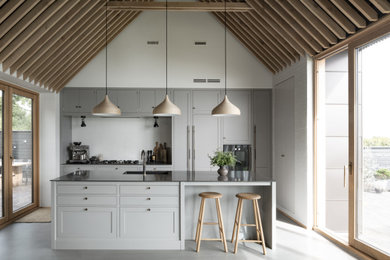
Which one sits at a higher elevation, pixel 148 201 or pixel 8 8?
pixel 8 8

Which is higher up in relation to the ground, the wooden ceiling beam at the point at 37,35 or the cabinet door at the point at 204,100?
the wooden ceiling beam at the point at 37,35

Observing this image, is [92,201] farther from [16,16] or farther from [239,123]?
[239,123]

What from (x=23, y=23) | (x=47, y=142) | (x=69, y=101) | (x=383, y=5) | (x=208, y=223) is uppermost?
(x=23, y=23)

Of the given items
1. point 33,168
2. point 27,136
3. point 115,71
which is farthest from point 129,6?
point 33,168

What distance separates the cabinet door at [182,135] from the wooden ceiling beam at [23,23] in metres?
3.10

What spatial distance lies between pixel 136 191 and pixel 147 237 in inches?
23.9

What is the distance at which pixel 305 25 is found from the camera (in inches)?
168

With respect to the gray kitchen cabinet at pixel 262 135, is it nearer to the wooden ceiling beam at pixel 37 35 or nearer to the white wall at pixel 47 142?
the wooden ceiling beam at pixel 37 35

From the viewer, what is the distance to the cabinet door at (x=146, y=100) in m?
6.44

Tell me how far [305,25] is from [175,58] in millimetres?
2945

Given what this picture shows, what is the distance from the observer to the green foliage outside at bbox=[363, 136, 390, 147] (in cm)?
357

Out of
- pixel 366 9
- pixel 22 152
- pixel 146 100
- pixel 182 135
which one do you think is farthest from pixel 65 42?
pixel 366 9

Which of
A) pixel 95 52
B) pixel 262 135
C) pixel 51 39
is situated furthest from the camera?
pixel 262 135

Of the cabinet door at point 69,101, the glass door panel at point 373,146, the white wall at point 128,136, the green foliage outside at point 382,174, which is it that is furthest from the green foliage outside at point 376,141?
the cabinet door at point 69,101
